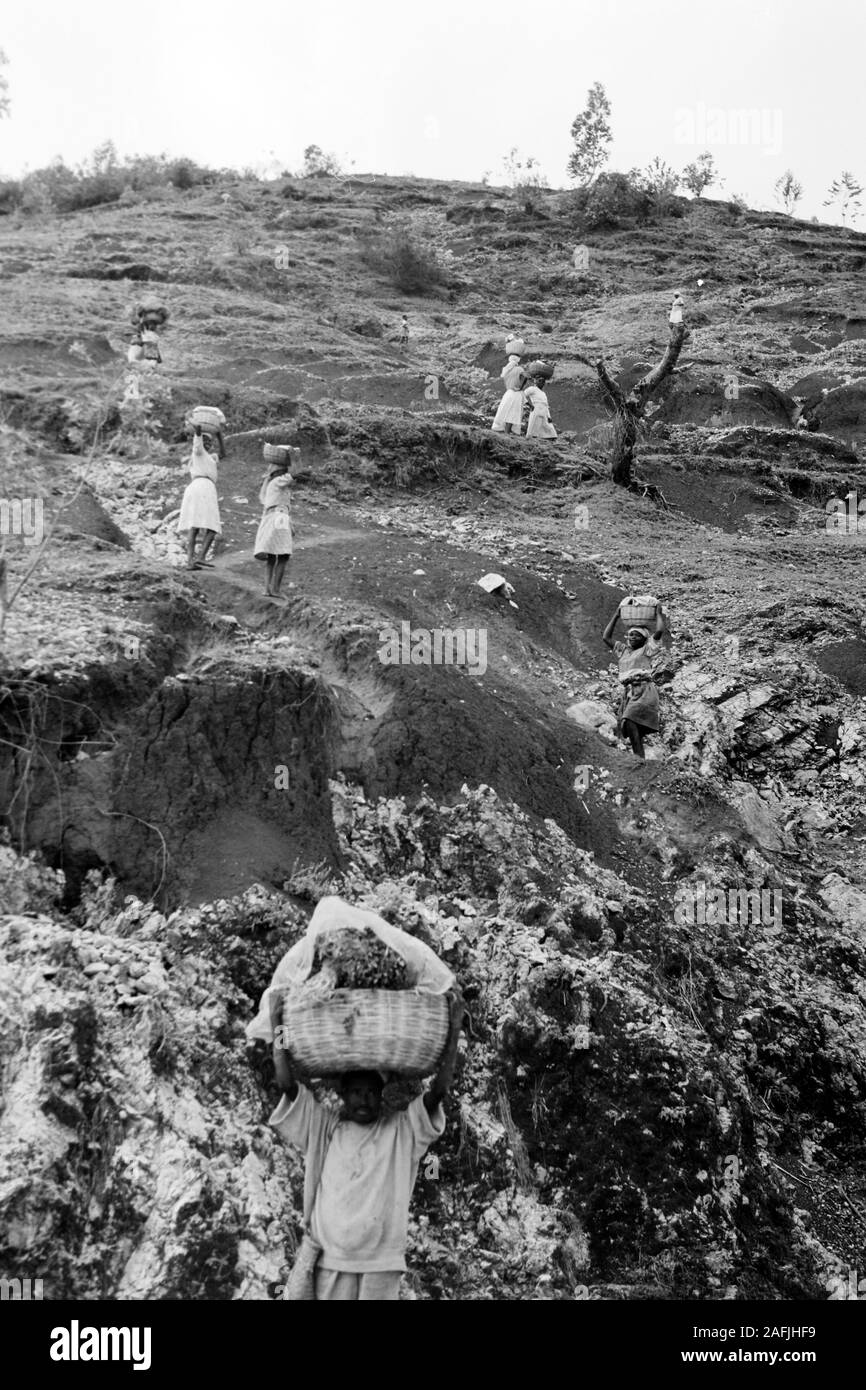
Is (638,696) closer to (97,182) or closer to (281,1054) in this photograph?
(281,1054)

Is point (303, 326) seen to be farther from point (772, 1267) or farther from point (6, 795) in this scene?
point (772, 1267)

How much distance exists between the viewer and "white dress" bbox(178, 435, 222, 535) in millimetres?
9875

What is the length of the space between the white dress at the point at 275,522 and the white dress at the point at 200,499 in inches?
31.7

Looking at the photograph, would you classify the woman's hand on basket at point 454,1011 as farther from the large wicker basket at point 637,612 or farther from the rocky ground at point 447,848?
the large wicker basket at point 637,612

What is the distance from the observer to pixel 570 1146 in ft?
19.9

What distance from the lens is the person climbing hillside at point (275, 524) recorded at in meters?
9.23

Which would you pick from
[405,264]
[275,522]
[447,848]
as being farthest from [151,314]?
[447,848]

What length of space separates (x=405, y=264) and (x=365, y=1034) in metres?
25.4

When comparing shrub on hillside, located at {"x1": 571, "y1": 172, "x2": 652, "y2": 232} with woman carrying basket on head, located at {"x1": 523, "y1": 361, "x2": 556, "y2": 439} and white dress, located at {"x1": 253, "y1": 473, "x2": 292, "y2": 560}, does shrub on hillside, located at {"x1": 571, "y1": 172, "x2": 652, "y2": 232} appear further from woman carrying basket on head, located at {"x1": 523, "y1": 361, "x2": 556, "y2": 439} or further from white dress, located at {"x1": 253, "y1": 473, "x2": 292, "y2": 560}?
white dress, located at {"x1": 253, "y1": 473, "x2": 292, "y2": 560}

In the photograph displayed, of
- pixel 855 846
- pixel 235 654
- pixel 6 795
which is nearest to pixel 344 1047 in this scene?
pixel 6 795

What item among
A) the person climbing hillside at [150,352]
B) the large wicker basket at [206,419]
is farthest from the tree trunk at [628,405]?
the person climbing hillside at [150,352]

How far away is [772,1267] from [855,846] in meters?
3.83

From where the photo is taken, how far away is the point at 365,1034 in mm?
4152

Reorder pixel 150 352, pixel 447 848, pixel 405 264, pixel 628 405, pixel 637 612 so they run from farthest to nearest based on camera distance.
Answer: pixel 405 264
pixel 150 352
pixel 628 405
pixel 637 612
pixel 447 848
